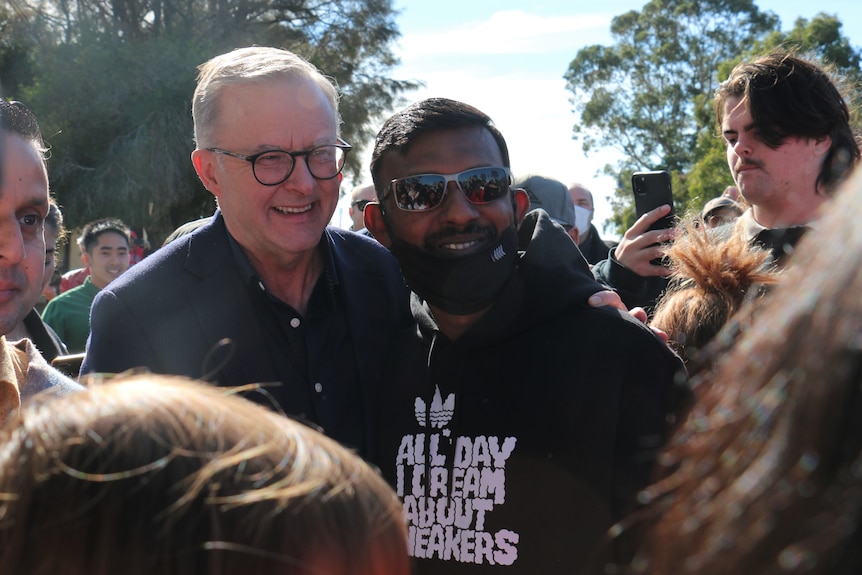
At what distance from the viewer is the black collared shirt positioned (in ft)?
8.08

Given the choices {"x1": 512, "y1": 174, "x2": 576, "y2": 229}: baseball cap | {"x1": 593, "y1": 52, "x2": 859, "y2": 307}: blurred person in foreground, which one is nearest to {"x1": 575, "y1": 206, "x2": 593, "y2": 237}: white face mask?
{"x1": 512, "y1": 174, "x2": 576, "y2": 229}: baseball cap

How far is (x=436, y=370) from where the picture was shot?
232cm

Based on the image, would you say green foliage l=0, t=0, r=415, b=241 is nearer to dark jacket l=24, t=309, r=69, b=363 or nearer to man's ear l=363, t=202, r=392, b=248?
dark jacket l=24, t=309, r=69, b=363

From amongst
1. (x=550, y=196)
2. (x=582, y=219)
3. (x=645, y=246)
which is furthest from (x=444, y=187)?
(x=582, y=219)

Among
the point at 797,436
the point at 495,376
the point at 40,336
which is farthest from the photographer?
the point at 40,336

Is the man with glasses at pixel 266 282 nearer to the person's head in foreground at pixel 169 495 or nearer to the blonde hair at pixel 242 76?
the blonde hair at pixel 242 76

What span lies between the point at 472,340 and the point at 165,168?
26.8 m

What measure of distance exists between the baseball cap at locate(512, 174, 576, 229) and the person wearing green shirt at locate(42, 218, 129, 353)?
3596mm

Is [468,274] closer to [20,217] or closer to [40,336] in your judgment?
[20,217]

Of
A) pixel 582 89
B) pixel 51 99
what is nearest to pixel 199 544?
pixel 51 99

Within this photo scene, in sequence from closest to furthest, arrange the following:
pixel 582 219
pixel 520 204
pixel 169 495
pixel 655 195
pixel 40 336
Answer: pixel 169 495 → pixel 520 204 → pixel 655 195 → pixel 40 336 → pixel 582 219

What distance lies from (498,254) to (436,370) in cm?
34

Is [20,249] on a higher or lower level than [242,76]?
lower

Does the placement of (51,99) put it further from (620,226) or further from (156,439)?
(156,439)
